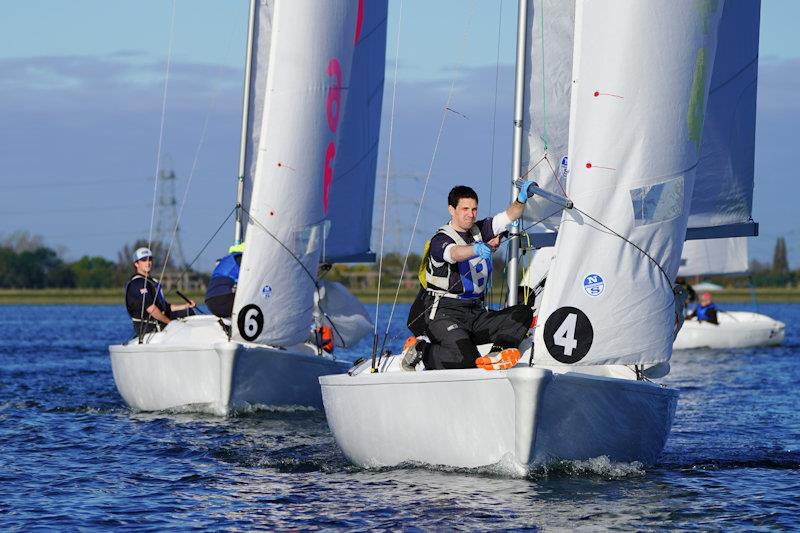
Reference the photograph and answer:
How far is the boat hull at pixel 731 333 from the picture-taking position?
117 feet

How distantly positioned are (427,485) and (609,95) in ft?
11.0

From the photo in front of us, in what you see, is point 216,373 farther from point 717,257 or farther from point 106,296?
point 106,296

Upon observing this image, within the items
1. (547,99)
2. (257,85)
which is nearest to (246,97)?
(257,85)

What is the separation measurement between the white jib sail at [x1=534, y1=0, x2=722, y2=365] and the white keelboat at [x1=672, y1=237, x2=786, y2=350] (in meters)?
25.9

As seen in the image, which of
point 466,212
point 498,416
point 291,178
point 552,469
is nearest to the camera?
point 498,416

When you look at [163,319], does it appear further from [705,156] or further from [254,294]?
[705,156]

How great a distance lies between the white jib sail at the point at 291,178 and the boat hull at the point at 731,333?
20253 millimetres

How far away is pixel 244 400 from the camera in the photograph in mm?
16031

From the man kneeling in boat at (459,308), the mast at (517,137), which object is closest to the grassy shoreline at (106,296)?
the mast at (517,137)

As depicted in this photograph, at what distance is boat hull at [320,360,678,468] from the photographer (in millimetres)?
10117

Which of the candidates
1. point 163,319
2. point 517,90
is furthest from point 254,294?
point 517,90

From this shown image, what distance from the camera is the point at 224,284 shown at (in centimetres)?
1716

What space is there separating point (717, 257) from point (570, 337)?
2840 centimetres

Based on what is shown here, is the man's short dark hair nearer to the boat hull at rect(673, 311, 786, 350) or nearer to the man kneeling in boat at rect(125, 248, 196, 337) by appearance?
the man kneeling in boat at rect(125, 248, 196, 337)
